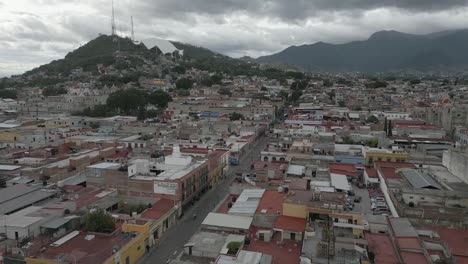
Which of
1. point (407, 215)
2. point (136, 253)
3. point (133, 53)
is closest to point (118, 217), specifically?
point (136, 253)

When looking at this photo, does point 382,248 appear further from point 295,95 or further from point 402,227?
point 295,95

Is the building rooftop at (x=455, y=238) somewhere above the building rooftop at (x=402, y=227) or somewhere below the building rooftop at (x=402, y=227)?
below

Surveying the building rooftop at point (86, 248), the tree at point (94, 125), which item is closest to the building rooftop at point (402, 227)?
the building rooftop at point (86, 248)

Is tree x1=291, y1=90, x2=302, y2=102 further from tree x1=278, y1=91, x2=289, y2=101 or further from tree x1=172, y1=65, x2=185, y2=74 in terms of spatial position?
tree x1=172, y1=65, x2=185, y2=74

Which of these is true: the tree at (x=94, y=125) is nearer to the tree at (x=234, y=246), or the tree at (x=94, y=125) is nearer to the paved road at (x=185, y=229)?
the paved road at (x=185, y=229)

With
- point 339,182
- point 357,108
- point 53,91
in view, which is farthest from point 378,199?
point 53,91

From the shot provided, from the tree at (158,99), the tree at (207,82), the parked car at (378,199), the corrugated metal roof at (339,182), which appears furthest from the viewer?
the tree at (207,82)

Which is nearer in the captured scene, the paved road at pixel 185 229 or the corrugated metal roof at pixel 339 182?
the paved road at pixel 185 229

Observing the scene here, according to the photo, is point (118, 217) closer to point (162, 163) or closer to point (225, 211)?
point (225, 211)
